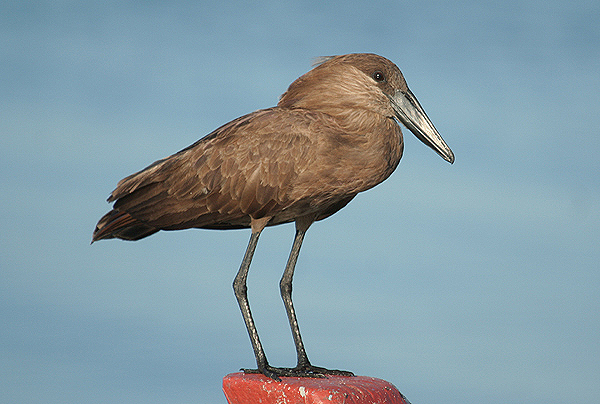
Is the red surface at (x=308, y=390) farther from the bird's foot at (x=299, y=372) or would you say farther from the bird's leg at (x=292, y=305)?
the bird's leg at (x=292, y=305)

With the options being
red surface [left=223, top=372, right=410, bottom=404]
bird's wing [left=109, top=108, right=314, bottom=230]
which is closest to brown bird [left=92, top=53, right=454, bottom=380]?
bird's wing [left=109, top=108, right=314, bottom=230]

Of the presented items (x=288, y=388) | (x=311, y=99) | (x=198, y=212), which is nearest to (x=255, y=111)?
(x=311, y=99)

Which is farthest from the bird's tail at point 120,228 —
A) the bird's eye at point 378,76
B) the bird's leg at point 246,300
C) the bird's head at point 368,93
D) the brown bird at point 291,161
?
the bird's eye at point 378,76

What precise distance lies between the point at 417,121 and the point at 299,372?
2.18 m

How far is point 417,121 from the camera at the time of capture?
18.9 feet

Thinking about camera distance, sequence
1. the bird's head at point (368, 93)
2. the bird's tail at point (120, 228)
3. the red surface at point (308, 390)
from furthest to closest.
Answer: the bird's tail at point (120, 228), the bird's head at point (368, 93), the red surface at point (308, 390)

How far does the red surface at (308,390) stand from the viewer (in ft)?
17.7

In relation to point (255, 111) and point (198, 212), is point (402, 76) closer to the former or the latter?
point (255, 111)

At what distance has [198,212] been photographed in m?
5.72

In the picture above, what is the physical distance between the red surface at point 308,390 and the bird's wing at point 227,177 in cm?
127

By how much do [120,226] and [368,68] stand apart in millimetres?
2366

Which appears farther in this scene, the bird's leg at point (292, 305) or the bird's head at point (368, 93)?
the bird's leg at point (292, 305)

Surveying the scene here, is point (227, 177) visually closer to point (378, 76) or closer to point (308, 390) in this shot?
point (378, 76)

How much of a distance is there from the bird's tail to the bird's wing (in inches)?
3.5
